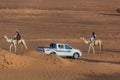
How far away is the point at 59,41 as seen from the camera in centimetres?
4528

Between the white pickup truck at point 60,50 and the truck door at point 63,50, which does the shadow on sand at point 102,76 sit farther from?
the truck door at point 63,50

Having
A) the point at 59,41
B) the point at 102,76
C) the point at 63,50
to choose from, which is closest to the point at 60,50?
the point at 63,50

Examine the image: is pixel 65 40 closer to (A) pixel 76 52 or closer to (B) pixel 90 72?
(A) pixel 76 52

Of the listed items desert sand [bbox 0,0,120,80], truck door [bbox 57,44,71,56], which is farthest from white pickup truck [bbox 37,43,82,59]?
desert sand [bbox 0,0,120,80]

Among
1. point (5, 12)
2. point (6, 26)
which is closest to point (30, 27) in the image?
point (6, 26)

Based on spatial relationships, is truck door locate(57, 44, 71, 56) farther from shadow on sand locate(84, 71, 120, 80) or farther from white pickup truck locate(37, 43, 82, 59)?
shadow on sand locate(84, 71, 120, 80)

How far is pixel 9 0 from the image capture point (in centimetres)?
11444

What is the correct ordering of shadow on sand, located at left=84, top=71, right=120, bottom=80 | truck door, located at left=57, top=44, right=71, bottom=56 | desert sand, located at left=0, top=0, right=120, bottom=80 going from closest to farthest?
shadow on sand, located at left=84, top=71, right=120, bottom=80 → desert sand, located at left=0, top=0, right=120, bottom=80 → truck door, located at left=57, top=44, right=71, bottom=56

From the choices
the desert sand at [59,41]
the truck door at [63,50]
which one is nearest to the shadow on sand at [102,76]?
the desert sand at [59,41]

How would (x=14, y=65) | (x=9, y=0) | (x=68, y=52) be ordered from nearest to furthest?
(x=14, y=65)
(x=68, y=52)
(x=9, y=0)

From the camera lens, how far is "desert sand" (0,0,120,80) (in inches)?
818

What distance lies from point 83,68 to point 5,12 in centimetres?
5706

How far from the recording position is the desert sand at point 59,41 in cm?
2078

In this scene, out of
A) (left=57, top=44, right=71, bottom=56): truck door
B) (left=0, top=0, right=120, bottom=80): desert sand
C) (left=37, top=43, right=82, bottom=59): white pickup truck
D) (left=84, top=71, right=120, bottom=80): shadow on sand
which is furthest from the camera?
(left=57, top=44, right=71, bottom=56): truck door
